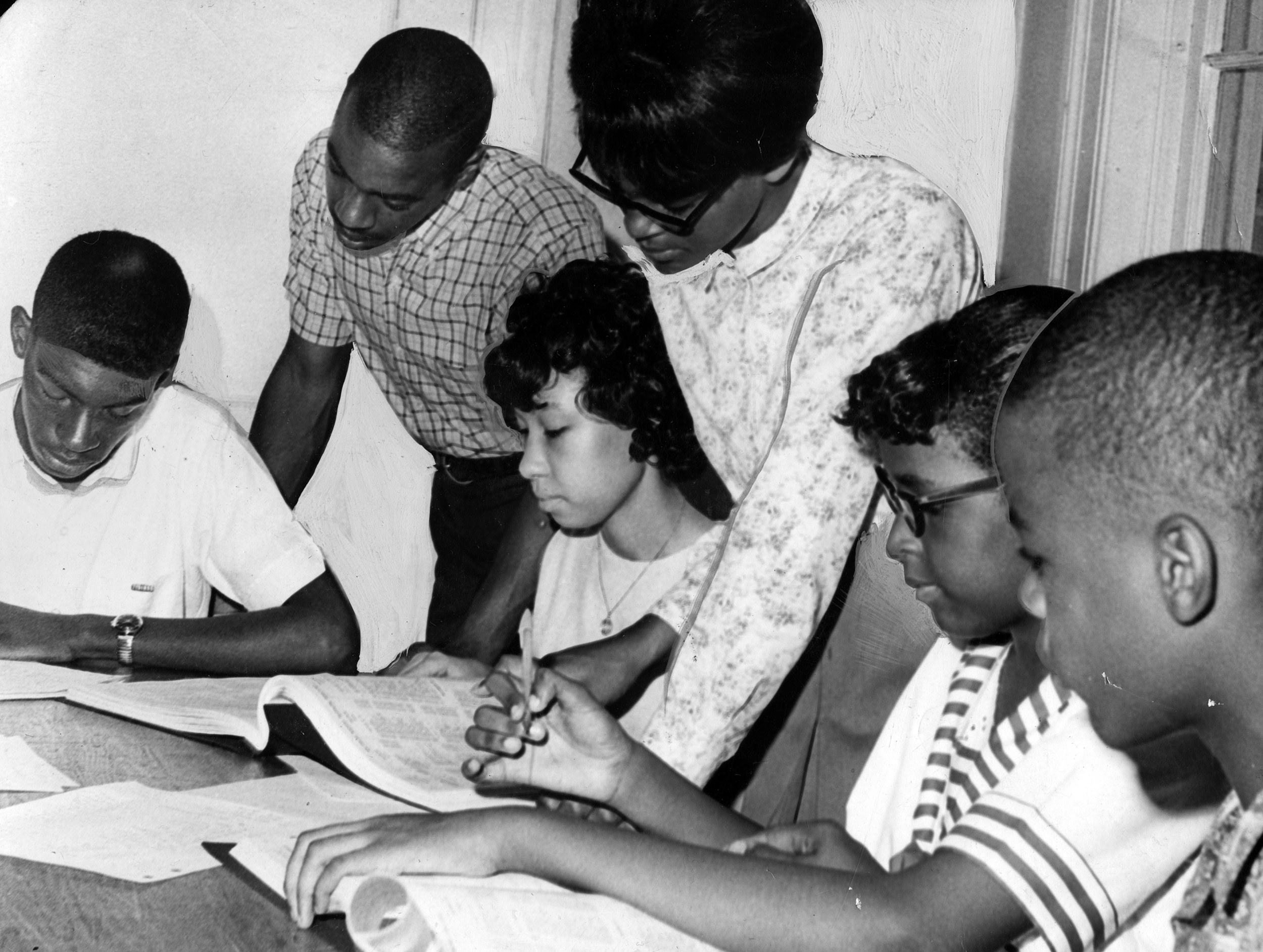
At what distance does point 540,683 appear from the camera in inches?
40.0

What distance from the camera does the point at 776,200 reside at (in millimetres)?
1197

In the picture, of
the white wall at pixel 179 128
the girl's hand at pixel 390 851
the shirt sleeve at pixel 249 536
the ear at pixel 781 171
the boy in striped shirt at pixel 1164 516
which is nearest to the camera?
the boy in striped shirt at pixel 1164 516

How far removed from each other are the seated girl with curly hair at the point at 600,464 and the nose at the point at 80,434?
449 millimetres

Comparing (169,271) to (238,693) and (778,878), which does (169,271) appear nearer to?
(238,693)

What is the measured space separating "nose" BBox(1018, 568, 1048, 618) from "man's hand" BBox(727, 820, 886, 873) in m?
0.28

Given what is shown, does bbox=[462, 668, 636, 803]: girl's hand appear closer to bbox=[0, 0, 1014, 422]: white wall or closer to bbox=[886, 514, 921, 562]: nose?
bbox=[886, 514, 921, 562]: nose

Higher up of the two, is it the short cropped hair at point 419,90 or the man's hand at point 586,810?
the short cropped hair at point 419,90

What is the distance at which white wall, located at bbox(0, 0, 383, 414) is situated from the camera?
130 cm

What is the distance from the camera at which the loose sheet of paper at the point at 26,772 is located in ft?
3.21

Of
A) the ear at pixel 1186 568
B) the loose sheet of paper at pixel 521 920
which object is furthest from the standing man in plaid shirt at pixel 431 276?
the ear at pixel 1186 568

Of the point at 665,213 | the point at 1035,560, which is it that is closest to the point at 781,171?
the point at 665,213

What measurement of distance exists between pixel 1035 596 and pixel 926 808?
13.0 inches

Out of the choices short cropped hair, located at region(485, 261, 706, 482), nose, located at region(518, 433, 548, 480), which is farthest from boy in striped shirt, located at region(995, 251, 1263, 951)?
nose, located at region(518, 433, 548, 480)

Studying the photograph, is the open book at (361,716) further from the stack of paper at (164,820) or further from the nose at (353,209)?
the nose at (353,209)
